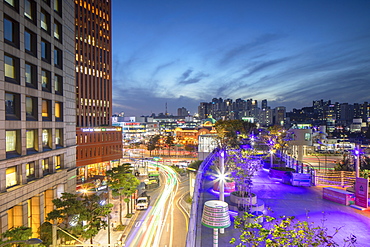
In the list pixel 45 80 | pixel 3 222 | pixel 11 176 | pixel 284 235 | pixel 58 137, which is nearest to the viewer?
pixel 284 235

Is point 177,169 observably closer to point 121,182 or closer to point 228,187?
point 121,182

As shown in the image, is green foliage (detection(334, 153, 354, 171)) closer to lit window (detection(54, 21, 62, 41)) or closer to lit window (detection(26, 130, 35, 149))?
lit window (detection(26, 130, 35, 149))

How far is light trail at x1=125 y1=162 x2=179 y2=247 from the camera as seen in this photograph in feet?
82.8

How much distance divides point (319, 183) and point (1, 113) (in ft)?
92.3

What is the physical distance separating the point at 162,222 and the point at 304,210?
1950 cm

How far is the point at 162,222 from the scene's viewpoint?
3030 cm

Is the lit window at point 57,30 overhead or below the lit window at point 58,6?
below

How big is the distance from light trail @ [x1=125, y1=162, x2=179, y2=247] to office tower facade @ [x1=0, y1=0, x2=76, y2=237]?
9.59 meters

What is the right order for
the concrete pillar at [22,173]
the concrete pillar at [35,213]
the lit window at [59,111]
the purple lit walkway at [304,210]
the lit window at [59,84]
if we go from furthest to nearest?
1. the lit window at [59,111]
2. the lit window at [59,84]
3. the concrete pillar at [35,213]
4. the concrete pillar at [22,173]
5. the purple lit walkway at [304,210]

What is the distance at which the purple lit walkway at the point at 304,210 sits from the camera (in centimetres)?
1265

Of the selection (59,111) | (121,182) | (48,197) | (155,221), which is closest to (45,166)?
(48,197)

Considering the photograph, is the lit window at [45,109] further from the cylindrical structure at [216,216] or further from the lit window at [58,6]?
the cylindrical structure at [216,216]

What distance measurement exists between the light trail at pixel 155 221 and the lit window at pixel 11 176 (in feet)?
42.2

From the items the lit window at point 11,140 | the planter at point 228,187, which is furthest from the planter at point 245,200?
the lit window at point 11,140
